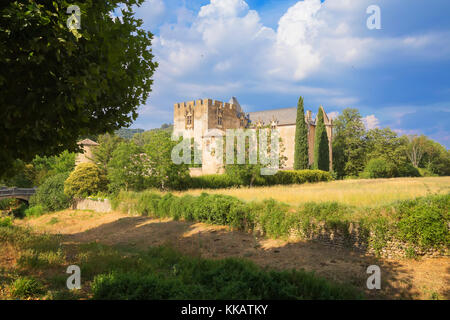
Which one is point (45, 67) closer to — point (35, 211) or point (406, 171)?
point (35, 211)

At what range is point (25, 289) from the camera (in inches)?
195

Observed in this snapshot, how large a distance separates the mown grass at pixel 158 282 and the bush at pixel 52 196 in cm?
2266

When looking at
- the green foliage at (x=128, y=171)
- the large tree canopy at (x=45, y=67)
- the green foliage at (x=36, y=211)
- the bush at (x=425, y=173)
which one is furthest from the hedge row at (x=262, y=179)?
the bush at (x=425, y=173)

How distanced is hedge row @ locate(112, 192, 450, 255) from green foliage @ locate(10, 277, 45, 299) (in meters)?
7.51

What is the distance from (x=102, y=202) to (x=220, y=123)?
28092mm

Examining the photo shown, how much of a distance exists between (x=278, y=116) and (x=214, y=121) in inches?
637

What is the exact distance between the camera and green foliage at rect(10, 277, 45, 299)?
4875 mm

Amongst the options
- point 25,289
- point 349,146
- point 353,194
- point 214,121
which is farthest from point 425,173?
Answer: point 25,289

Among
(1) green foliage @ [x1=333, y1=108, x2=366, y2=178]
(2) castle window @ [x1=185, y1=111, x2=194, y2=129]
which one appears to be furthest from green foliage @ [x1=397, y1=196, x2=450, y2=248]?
(1) green foliage @ [x1=333, y1=108, x2=366, y2=178]

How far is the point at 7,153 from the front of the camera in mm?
4484

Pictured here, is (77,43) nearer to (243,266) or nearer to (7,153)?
(7,153)

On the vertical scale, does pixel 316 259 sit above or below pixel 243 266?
below

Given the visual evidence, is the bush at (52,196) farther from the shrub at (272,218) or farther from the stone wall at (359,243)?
the stone wall at (359,243)

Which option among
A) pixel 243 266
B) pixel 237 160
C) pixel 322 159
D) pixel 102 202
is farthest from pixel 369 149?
pixel 243 266
